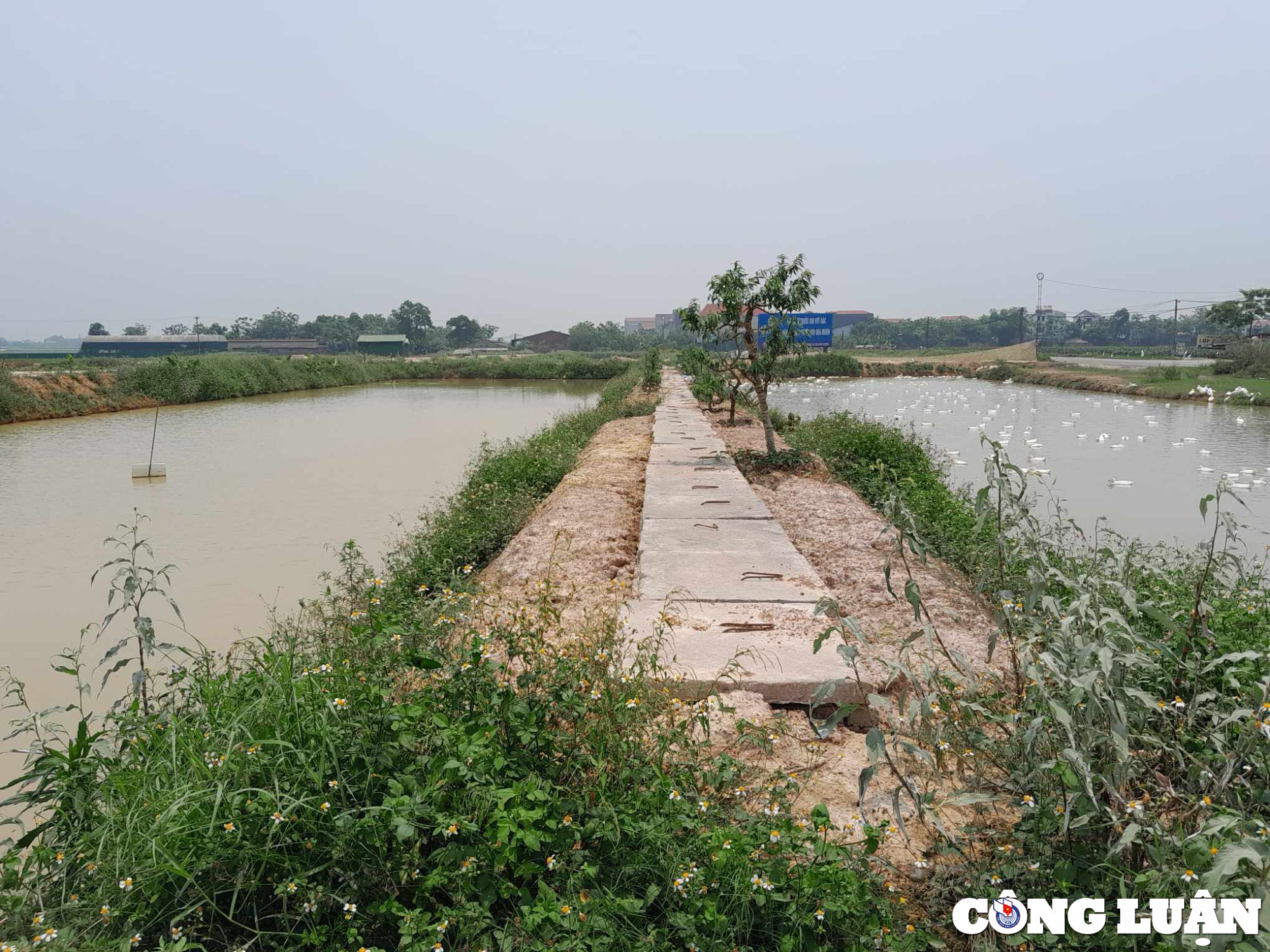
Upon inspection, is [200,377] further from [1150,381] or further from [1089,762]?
[1150,381]

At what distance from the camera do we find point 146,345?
200 feet

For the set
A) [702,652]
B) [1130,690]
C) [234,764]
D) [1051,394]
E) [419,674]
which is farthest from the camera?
[1051,394]

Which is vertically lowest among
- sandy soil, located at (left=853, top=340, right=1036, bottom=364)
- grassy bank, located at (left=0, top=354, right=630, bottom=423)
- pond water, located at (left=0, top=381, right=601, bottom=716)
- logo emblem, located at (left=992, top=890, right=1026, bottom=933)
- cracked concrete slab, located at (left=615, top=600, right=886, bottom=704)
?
pond water, located at (left=0, top=381, right=601, bottom=716)

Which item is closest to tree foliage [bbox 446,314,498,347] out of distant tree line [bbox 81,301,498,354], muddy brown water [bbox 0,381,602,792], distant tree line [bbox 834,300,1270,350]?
distant tree line [bbox 81,301,498,354]

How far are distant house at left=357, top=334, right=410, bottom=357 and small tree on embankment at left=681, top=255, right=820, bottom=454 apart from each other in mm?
58677

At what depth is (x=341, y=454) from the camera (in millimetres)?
11789

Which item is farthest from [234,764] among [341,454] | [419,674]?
[341,454]

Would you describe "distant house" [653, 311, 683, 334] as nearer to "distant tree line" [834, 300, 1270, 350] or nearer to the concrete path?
"distant tree line" [834, 300, 1270, 350]

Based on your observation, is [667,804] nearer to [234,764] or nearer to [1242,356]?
[234,764]

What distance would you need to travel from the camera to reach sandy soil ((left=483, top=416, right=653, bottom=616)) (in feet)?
13.0

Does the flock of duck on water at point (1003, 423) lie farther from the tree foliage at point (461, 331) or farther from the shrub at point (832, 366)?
the tree foliage at point (461, 331)

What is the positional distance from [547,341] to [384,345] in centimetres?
2065

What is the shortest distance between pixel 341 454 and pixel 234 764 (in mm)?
10659

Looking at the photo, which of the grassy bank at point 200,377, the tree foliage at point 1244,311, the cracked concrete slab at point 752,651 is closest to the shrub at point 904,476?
the cracked concrete slab at point 752,651
